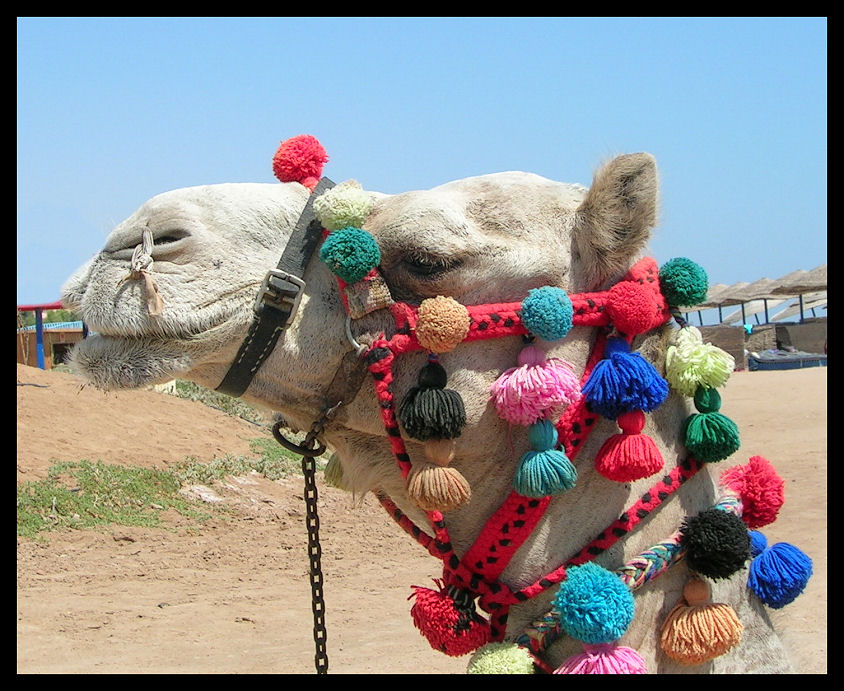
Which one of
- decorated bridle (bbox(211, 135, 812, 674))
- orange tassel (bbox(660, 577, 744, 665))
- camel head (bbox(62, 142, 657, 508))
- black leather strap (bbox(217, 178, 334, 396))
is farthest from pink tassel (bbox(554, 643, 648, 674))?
black leather strap (bbox(217, 178, 334, 396))

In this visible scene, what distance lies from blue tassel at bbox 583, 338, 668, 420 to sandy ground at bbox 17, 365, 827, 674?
3.38ft

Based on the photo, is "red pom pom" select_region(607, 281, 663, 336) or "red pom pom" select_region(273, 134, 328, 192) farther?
"red pom pom" select_region(273, 134, 328, 192)

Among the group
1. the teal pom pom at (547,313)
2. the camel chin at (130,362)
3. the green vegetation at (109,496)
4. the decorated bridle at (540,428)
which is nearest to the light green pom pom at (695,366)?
the decorated bridle at (540,428)

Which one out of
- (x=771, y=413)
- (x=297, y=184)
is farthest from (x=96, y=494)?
(x=771, y=413)

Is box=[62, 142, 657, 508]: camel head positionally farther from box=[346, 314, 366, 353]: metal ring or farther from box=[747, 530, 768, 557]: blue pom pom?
box=[747, 530, 768, 557]: blue pom pom

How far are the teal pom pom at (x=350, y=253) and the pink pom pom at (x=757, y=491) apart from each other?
1347 mm

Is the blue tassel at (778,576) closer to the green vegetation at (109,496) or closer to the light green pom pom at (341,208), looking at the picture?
the light green pom pom at (341,208)

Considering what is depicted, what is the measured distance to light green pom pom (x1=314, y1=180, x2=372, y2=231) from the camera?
2.76 metres

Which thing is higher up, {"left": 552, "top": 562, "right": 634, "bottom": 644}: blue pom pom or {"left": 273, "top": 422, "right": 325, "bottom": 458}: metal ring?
{"left": 273, "top": 422, "right": 325, "bottom": 458}: metal ring

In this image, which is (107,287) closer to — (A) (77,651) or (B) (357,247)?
(B) (357,247)

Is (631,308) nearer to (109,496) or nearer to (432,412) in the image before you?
(432,412)
